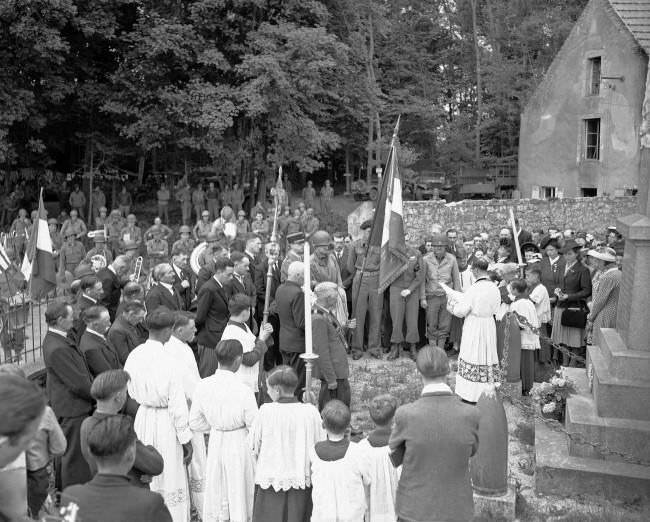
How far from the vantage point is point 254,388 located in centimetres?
606

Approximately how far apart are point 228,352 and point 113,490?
1.90 meters

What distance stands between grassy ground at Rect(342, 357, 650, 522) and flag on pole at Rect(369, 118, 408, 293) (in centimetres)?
139

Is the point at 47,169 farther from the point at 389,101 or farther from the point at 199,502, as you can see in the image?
the point at 199,502

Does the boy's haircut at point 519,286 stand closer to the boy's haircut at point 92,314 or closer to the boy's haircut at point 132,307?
the boy's haircut at point 132,307

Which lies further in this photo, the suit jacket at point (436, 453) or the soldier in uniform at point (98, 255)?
the soldier in uniform at point (98, 255)

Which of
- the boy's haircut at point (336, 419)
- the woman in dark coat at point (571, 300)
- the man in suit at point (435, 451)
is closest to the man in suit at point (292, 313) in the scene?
the boy's haircut at point (336, 419)

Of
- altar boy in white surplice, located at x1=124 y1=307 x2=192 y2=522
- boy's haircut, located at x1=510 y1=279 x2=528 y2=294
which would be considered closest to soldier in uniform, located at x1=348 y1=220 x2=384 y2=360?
boy's haircut, located at x1=510 y1=279 x2=528 y2=294

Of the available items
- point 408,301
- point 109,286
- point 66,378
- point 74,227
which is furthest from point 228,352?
point 74,227

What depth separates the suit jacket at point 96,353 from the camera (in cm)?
541

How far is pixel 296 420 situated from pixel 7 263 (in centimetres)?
541

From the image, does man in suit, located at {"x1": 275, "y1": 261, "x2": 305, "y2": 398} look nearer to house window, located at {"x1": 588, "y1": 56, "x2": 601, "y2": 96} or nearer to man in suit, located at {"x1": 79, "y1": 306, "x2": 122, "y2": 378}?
man in suit, located at {"x1": 79, "y1": 306, "x2": 122, "y2": 378}

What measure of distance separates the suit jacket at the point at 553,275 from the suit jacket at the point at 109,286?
5970mm

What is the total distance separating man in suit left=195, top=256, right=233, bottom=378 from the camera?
24.5 ft

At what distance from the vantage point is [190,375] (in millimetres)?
5086
